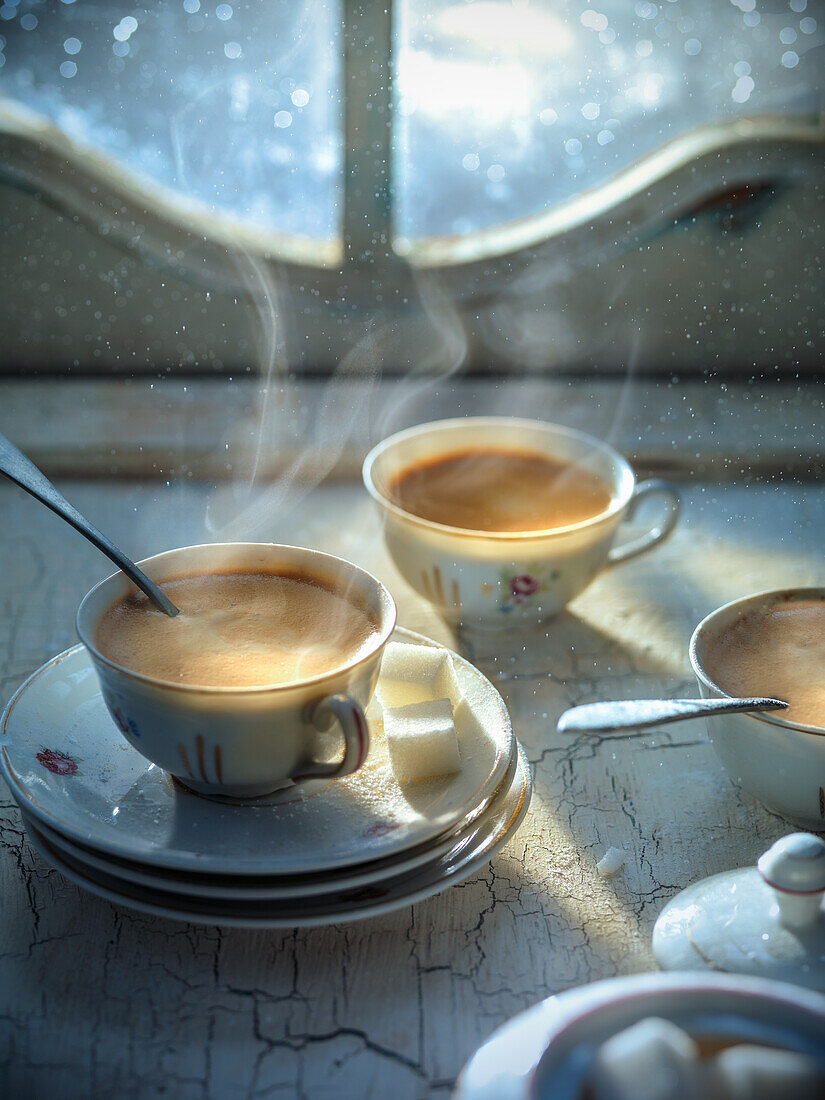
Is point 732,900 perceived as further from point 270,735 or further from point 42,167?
point 42,167

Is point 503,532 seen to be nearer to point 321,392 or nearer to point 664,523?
point 664,523

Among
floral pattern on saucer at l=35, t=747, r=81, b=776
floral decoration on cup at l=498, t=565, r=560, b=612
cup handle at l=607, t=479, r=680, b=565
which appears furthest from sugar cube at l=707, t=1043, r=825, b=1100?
cup handle at l=607, t=479, r=680, b=565

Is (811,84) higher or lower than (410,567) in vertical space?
higher

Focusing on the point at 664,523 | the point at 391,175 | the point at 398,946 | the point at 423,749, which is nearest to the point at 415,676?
the point at 423,749

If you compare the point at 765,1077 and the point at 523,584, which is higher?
the point at 765,1077

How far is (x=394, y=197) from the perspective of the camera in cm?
162

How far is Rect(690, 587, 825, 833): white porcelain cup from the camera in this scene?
0.66 m

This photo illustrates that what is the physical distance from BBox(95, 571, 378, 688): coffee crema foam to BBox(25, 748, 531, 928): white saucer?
0.40 feet

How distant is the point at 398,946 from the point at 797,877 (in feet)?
0.76

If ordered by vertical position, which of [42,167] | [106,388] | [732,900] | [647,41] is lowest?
[106,388]

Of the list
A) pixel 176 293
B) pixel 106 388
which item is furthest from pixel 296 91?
pixel 106 388

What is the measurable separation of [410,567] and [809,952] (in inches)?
19.9

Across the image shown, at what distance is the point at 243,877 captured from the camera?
0.60 metres

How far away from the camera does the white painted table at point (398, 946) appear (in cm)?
55
